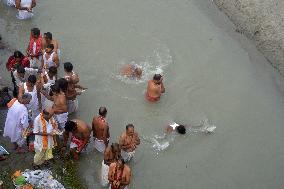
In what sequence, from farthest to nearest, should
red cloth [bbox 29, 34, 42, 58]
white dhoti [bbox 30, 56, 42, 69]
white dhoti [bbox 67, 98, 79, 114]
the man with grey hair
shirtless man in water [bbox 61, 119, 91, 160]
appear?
white dhoti [bbox 30, 56, 42, 69] < red cloth [bbox 29, 34, 42, 58] < white dhoti [bbox 67, 98, 79, 114] < shirtless man in water [bbox 61, 119, 91, 160] < the man with grey hair

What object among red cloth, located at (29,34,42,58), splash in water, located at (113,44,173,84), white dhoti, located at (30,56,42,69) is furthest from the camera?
splash in water, located at (113,44,173,84)

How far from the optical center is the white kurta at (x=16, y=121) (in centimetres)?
902

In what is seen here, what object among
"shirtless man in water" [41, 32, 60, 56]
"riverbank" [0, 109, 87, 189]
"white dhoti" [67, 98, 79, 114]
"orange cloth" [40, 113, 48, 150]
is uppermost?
"shirtless man in water" [41, 32, 60, 56]

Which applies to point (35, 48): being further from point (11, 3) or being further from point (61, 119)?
point (11, 3)

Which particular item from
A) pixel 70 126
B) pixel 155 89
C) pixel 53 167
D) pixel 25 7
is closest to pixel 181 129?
pixel 155 89

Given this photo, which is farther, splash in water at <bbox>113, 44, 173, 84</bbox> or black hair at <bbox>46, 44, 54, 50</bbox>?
splash in water at <bbox>113, 44, 173, 84</bbox>

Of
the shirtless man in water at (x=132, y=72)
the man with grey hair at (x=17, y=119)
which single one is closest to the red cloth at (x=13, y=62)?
the man with grey hair at (x=17, y=119)

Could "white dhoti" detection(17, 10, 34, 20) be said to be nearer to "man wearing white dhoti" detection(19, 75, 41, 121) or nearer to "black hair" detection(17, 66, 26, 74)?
"black hair" detection(17, 66, 26, 74)

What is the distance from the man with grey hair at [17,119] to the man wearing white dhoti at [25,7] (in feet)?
15.4

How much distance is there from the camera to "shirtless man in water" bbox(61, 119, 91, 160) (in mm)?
9179

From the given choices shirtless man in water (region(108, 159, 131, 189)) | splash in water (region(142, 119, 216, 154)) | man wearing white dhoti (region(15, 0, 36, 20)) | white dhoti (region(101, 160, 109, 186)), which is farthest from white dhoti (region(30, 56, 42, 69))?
shirtless man in water (region(108, 159, 131, 189))

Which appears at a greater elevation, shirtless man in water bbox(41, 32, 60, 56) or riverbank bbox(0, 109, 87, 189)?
shirtless man in water bbox(41, 32, 60, 56)

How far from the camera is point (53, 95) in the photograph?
32.1ft

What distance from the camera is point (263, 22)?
46.0 feet
